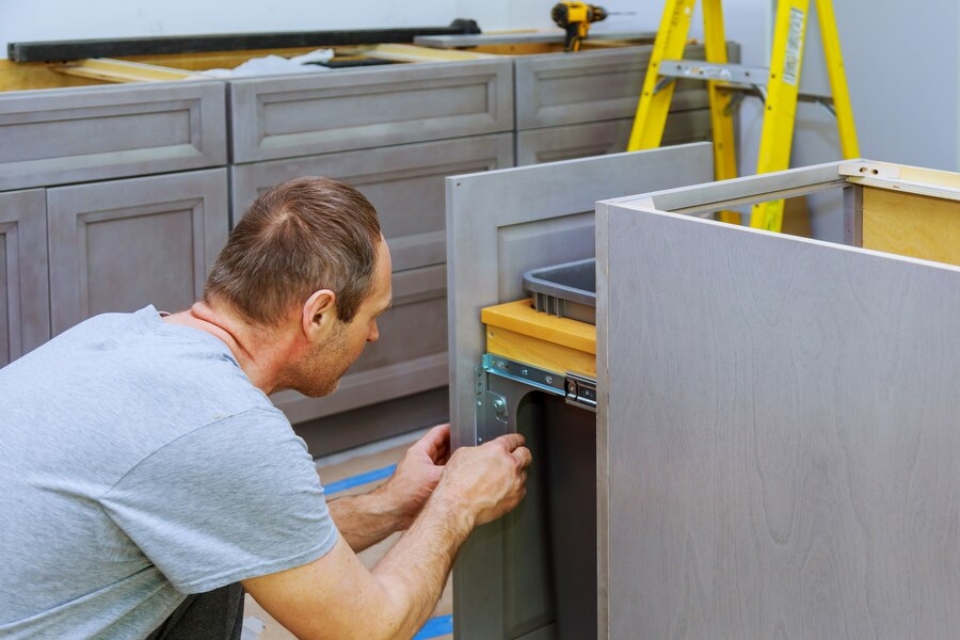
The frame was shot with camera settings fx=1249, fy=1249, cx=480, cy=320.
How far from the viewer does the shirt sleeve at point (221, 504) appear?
3.86 feet

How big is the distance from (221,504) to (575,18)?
2.41 metres

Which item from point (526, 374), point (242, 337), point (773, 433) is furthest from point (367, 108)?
point (773, 433)

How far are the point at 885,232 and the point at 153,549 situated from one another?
108 centimetres

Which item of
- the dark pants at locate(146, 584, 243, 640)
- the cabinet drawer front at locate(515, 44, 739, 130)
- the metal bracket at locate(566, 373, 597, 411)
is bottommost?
the dark pants at locate(146, 584, 243, 640)

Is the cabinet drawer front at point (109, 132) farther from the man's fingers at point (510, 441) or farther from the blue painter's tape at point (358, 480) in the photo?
the man's fingers at point (510, 441)

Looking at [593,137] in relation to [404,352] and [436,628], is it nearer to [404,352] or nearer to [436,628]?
[404,352]

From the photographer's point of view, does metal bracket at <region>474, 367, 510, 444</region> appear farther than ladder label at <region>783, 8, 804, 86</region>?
No

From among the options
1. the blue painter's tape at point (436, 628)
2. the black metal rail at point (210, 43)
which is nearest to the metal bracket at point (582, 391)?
the blue painter's tape at point (436, 628)

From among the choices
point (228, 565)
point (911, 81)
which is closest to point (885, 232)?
point (228, 565)

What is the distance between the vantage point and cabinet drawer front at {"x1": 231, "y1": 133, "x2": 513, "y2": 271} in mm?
2830

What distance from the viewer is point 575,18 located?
3340 mm

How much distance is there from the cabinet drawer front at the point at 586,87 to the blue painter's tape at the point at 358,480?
0.91 meters

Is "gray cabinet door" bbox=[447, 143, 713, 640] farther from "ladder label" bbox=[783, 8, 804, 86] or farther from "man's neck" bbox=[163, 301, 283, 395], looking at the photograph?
"ladder label" bbox=[783, 8, 804, 86]

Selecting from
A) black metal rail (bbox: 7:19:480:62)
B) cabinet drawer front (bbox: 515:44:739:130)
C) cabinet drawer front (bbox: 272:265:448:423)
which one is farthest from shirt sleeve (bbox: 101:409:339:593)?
cabinet drawer front (bbox: 515:44:739:130)
